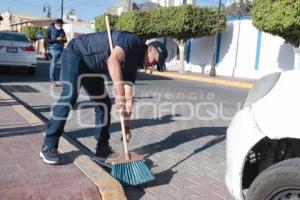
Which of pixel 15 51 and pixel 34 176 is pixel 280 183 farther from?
pixel 15 51

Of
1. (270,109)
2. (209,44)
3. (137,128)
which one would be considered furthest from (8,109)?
(209,44)

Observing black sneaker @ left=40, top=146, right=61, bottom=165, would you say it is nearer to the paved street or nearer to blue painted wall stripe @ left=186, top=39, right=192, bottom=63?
the paved street

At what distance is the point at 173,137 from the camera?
662 cm

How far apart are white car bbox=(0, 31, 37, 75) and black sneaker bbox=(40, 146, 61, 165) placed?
10.7 meters

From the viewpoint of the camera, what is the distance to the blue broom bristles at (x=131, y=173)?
4.22 metres

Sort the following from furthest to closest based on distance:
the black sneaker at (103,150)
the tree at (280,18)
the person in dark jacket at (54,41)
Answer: the tree at (280,18), the person in dark jacket at (54,41), the black sneaker at (103,150)

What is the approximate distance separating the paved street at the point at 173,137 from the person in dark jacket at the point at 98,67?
2.39ft

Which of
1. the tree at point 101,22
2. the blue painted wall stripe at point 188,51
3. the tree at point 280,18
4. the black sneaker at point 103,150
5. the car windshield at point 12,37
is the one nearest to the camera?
the black sneaker at point 103,150

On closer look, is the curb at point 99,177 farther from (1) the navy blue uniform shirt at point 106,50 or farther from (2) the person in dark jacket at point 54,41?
(2) the person in dark jacket at point 54,41

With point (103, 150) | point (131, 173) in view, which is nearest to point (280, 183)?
point (131, 173)

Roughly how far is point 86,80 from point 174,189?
4.95 ft

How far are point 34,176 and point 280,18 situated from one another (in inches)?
590

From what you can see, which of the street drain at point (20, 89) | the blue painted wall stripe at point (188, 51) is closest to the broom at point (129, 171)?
the street drain at point (20, 89)

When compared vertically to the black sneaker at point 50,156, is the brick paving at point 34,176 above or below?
below
